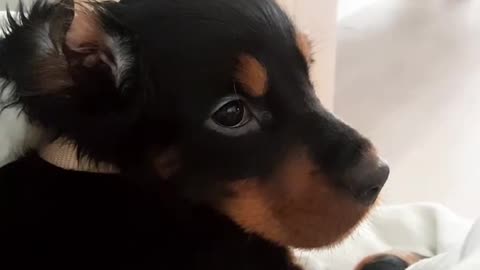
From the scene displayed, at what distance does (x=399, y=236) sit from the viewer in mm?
1520

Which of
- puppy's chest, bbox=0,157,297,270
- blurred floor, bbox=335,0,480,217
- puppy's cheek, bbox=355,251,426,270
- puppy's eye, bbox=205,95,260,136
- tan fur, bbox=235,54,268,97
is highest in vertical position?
tan fur, bbox=235,54,268,97

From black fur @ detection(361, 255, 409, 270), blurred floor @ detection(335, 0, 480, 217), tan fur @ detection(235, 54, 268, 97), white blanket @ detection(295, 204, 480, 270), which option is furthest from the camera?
blurred floor @ detection(335, 0, 480, 217)

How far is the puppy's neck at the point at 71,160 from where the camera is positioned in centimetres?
102

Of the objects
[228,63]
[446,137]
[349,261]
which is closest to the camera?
[228,63]

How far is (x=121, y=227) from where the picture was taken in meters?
1.04

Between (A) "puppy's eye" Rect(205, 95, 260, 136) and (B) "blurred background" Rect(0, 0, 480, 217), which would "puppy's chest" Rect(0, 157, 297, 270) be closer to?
(A) "puppy's eye" Rect(205, 95, 260, 136)

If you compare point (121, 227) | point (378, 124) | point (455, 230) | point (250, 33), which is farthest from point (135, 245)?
point (378, 124)

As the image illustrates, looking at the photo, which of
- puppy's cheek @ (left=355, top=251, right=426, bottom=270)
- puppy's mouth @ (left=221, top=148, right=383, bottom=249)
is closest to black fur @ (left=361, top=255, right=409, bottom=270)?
puppy's cheek @ (left=355, top=251, right=426, bottom=270)

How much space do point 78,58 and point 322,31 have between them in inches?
42.6

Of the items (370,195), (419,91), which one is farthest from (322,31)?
(370,195)

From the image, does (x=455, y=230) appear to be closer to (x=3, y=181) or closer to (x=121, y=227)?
(x=121, y=227)

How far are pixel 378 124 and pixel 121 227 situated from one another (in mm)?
1364

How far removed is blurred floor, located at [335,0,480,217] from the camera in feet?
6.72

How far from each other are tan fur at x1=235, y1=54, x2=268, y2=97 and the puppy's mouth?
9 cm
